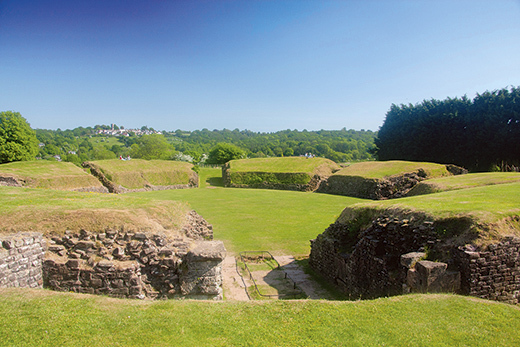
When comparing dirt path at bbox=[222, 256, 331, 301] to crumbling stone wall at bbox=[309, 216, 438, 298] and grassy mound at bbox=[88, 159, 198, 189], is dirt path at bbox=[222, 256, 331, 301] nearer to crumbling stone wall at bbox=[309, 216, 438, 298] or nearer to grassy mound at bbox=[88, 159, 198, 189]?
crumbling stone wall at bbox=[309, 216, 438, 298]

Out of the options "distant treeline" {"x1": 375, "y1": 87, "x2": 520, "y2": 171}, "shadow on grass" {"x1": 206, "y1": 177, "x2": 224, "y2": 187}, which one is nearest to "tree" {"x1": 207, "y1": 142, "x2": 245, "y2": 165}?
"shadow on grass" {"x1": 206, "y1": 177, "x2": 224, "y2": 187}

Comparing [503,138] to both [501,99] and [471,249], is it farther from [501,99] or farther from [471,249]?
[471,249]

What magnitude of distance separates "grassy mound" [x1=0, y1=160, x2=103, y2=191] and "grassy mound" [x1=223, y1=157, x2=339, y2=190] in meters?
19.8

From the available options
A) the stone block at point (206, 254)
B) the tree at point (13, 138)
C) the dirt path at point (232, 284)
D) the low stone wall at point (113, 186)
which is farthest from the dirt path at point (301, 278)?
the tree at point (13, 138)

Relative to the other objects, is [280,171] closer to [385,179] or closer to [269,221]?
[385,179]

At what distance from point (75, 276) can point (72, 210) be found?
8.82 ft

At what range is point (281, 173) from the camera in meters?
45.8

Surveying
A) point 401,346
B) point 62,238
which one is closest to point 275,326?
point 401,346

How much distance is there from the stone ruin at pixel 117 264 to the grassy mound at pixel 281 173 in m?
35.3

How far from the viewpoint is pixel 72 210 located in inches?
398

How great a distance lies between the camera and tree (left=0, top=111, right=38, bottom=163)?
41.0 m

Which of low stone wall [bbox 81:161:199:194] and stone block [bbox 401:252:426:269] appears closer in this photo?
stone block [bbox 401:252:426:269]

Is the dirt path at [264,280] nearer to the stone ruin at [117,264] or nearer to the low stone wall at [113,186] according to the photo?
the stone ruin at [117,264]

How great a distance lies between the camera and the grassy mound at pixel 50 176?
29087 mm
